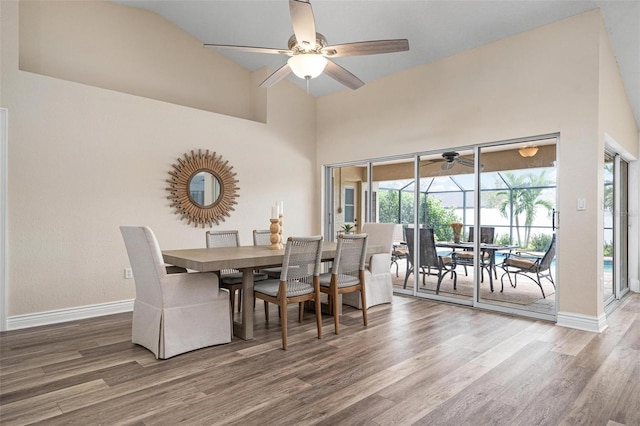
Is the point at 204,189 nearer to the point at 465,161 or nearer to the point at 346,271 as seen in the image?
the point at 346,271

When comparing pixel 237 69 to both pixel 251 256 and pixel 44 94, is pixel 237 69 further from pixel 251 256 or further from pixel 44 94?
pixel 251 256

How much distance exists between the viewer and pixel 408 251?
5.27m

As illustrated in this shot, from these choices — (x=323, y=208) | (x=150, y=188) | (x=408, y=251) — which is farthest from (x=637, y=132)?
(x=150, y=188)

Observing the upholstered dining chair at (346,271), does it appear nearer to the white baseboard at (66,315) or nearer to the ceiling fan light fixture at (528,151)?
the ceiling fan light fixture at (528,151)

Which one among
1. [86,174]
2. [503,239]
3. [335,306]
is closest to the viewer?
[335,306]

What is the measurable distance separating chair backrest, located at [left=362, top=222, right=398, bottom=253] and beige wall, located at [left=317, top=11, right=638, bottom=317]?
112 cm

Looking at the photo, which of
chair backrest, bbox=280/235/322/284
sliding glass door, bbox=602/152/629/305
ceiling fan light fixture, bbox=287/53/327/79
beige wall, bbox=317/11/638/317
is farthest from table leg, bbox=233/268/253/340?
sliding glass door, bbox=602/152/629/305

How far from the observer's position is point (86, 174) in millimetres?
4105

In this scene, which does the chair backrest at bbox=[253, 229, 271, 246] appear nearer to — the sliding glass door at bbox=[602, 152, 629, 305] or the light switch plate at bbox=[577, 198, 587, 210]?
the light switch plate at bbox=[577, 198, 587, 210]

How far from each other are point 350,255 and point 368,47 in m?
1.83

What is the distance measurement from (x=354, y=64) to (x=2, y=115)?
4.01 metres

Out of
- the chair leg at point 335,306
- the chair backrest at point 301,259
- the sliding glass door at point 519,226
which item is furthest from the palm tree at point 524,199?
the chair backrest at point 301,259

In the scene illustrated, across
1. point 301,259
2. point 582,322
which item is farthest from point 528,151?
point 301,259

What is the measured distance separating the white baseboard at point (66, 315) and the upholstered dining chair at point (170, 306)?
49.9 inches
